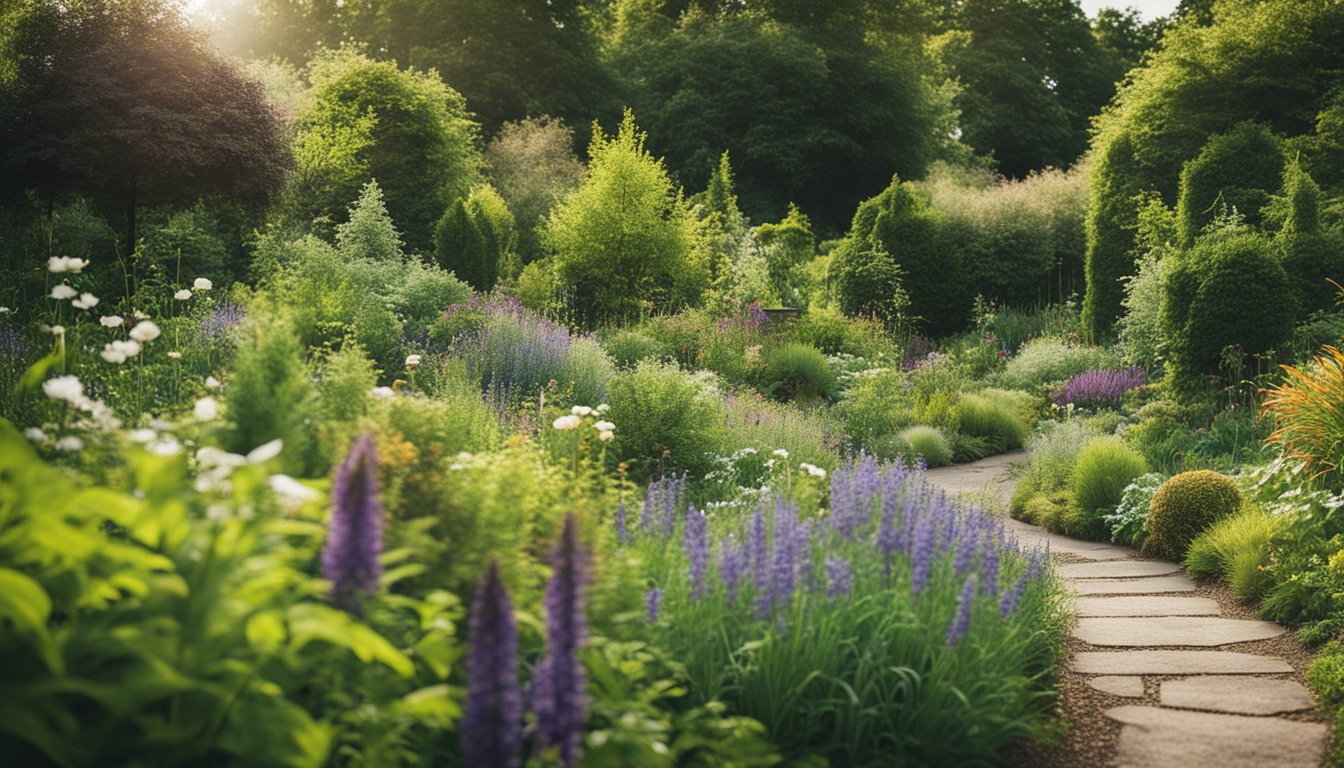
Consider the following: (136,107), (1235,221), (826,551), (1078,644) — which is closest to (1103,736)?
(1078,644)

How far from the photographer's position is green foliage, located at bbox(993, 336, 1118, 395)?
1285cm

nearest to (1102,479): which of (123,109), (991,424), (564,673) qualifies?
(991,424)

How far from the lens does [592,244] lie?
14070mm

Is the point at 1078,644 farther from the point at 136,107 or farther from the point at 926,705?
the point at 136,107

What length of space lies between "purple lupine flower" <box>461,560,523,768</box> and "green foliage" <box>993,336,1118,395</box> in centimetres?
1172

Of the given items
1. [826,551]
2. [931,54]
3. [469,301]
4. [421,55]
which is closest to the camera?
[826,551]

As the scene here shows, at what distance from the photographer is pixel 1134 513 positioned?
6.70 meters

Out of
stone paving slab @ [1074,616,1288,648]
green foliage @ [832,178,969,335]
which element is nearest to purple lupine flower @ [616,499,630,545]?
stone paving slab @ [1074,616,1288,648]

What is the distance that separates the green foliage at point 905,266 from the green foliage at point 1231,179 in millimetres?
4882

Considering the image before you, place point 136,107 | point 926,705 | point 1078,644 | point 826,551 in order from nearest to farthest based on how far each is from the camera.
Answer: point 926,705 < point 826,551 < point 1078,644 < point 136,107

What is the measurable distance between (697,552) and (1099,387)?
1001cm

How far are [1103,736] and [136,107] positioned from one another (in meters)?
13.6

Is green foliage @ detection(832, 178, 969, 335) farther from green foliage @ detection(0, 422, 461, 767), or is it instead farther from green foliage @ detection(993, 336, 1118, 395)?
green foliage @ detection(0, 422, 461, 767)

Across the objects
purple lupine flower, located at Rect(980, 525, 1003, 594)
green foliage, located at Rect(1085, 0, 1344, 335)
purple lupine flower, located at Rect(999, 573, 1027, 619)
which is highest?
green foliage, located at Rect(1085, 0, 1344, 335)
